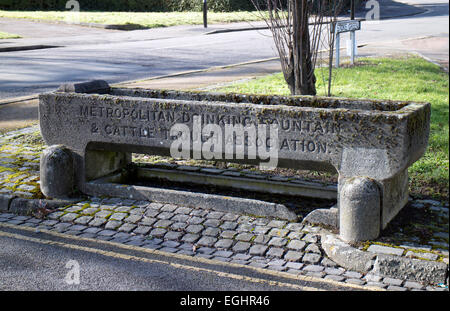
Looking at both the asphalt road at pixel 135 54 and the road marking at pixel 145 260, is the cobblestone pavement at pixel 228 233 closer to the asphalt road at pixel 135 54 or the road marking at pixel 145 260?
the road marking at pixel 145 260

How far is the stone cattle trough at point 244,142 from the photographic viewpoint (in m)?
5.22

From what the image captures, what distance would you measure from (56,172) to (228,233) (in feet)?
6.45

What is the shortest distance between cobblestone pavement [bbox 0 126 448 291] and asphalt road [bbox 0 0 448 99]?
494 cm

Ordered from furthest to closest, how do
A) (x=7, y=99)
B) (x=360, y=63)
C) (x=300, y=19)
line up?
(x=360, y=63)
(x=7, y=99)
(x=300, y=19)

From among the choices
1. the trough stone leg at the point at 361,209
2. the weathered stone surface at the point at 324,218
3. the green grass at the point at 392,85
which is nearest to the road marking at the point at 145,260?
the trough stone leg at the point at 361,209

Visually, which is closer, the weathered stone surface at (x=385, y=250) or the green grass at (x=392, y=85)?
the weathered stone surface at (x=385, y=250)

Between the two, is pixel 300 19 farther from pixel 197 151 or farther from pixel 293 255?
pixel 293 255

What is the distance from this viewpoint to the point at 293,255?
17.0 ft

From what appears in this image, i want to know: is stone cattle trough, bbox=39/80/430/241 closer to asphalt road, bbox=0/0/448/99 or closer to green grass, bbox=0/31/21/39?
asphalt road, bbox=0/0/448/99

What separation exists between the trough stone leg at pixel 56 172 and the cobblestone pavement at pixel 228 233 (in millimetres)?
170

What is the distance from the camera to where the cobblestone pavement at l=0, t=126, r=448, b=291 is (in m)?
4.98

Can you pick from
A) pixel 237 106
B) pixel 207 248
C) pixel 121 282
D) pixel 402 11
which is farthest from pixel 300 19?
pixel 402 11

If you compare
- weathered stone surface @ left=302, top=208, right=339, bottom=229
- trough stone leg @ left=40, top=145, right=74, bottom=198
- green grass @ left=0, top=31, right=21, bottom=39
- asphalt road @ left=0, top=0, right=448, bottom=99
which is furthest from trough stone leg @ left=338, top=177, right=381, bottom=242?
green grass @ left=0, top=31, right=21, bottom=39

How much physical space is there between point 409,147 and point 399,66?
33.5ft
